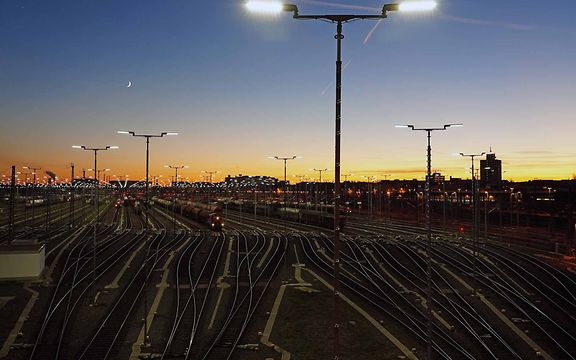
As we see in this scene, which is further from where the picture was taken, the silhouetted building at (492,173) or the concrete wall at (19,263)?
the silhouetted building at (492,173)

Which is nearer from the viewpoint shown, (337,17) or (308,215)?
(337,17)

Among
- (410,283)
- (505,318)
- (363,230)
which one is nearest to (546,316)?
(505,318)

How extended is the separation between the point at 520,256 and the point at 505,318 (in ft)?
64.3

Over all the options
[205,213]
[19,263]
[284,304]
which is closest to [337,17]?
[284,304]

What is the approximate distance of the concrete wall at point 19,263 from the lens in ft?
124

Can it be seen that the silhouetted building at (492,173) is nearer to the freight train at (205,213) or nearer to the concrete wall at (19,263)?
the freight train at (205,213)

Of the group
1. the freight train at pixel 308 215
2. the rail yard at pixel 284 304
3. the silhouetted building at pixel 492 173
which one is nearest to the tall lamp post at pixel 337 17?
the rail yard at pixel 284 304

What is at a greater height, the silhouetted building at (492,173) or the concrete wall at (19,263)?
the silhouetted building at (492,173)

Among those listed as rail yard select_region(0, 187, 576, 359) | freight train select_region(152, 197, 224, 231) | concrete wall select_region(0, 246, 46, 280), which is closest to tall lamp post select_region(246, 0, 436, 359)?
rail yard select_region(0, 187, 576, 359)

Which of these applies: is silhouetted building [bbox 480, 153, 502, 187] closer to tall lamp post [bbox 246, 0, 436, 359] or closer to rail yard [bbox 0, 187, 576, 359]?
rail yard [bbox 0, 187, 576, 359]

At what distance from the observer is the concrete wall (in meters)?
37.8

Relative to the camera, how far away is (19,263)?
125 feet

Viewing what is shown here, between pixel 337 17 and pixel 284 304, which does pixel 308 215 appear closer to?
pixel 284 304

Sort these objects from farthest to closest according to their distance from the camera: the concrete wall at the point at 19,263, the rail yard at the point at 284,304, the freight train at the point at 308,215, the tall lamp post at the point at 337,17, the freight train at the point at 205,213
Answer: the freight train at the point at 308,215, the freight train at the point at 205,213, the concrete wall at the point at 19,263, the rail yard at the point at 284,304, the tall lamp post at the point at 337,17
